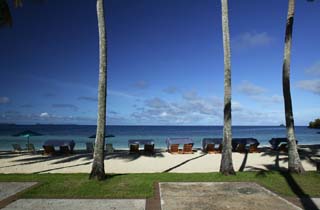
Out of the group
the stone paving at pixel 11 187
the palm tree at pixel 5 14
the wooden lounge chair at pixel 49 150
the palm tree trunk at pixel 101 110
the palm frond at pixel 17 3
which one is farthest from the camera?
the wooden lounge chair at pixel 49 150

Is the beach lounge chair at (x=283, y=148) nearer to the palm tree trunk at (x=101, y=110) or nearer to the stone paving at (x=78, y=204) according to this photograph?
the palm tree trunk at (x=101, y=110)

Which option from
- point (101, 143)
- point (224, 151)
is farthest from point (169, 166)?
point (101, 143)

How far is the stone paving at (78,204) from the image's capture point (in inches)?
270

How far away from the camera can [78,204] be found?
7176 mm

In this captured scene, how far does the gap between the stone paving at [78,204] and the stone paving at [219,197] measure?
782 mm

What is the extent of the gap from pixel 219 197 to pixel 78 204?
12.2 ft

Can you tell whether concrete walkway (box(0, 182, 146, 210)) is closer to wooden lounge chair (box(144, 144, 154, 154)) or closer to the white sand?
the white sand

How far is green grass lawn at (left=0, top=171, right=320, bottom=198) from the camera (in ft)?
27.1

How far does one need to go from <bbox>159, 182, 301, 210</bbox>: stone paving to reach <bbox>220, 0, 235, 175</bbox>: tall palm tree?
1334mm

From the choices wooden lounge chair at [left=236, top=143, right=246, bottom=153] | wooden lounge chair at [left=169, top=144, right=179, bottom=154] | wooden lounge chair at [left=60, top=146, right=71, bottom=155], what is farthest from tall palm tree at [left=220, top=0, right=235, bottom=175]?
wooden lounge chair at [left=60, top=146, right=71, bottom=155]

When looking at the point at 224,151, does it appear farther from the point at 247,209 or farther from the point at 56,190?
the point at 56,190

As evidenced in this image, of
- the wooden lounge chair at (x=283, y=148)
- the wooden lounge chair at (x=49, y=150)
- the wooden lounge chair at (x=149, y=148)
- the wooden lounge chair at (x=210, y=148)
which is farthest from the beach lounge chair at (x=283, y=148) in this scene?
the wooden lounge chair at (x=49, y=150)

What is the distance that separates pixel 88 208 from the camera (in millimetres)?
6836

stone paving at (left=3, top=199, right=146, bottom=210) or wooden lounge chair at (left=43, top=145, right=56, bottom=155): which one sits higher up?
wooden lounge chair at (left=43, top=145, right=56, bottom=155)
